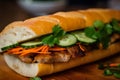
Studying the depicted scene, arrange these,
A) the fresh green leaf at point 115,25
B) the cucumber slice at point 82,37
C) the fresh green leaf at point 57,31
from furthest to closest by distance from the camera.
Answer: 1. the fresh green leaf at point 115,25
2. the cucumber slice at point 82,37
3. the fresh green leaf at point 57,31

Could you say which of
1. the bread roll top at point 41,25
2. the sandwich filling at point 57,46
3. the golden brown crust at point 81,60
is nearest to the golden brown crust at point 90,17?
the bread roll top at point 41,25

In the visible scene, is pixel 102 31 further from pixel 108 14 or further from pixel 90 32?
pixel 108 14

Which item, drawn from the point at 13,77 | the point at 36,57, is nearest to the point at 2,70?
the point at 13,77

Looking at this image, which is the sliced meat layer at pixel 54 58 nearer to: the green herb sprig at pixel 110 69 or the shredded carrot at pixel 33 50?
the shredded carrot at pixel 33 50

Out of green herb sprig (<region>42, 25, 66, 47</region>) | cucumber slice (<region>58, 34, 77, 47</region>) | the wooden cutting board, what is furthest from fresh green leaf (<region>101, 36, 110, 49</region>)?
green herb sprig (<region>42, 25, 66, 47</region>)

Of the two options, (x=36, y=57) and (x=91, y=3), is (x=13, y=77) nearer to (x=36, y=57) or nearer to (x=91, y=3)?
(x=36, y=57)

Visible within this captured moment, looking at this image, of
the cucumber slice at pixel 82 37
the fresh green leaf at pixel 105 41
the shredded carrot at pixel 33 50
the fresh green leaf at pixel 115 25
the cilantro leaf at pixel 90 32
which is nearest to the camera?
the shredded carrot at pixel 33 50
